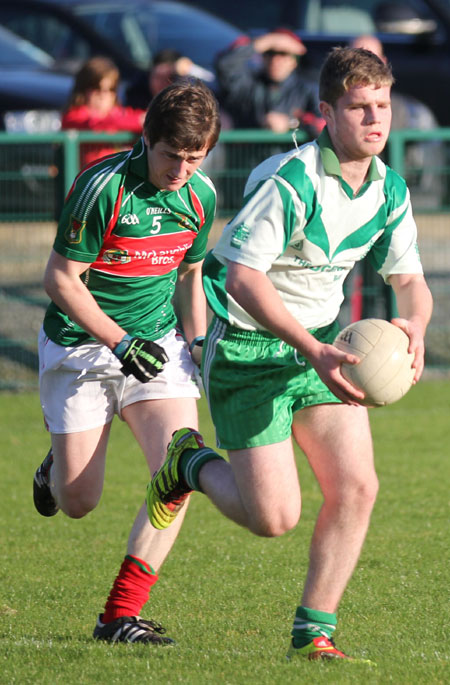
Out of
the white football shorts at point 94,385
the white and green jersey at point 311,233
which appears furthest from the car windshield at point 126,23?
the white and green jersey at point 311,233

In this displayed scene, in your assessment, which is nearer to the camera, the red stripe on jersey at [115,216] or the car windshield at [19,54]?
the red stripe on jersey at [115,216]

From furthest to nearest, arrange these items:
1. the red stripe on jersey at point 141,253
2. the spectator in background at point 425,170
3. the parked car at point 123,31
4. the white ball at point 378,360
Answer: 1. the parked car at point 123,31
2. the spectator in background at point 425,170
3. the red stripe on jersey at point 141,253
4. the white ball at point 378,360

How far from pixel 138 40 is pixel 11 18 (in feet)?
6.07

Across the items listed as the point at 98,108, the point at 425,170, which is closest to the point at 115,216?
the point at 98,108

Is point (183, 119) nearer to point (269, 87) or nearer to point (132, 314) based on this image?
point (132, 314)

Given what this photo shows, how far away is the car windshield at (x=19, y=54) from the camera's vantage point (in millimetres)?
14328

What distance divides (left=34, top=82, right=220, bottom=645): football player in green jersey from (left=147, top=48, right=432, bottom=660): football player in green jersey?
443 millimetres

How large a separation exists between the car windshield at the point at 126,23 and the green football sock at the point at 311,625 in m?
10.8

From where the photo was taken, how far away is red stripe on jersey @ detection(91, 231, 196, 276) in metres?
5.07

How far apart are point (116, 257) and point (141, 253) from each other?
0.33 feet

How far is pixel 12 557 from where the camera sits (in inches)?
244

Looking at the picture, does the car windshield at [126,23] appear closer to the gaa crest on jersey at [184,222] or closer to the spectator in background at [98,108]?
Answer: the spectator in background at [98,108]

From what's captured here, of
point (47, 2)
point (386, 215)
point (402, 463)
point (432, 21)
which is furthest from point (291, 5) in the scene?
point (386, 215)

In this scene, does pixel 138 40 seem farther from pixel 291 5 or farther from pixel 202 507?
pixel 202 507
